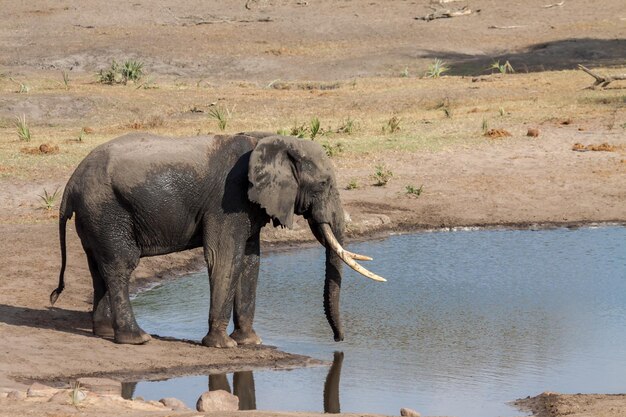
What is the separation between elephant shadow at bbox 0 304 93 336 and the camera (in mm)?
11836

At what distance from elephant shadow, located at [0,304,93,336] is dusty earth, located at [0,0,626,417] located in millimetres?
33

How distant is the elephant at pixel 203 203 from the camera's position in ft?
36.5

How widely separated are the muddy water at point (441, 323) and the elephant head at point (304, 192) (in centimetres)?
82

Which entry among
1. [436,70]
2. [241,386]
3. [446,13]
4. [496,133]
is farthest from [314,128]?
[446,13]

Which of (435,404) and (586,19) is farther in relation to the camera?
(586,19)

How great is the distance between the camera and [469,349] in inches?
465

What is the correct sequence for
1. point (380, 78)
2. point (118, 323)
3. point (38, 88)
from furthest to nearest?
point (380, 78) → point (38, 88) → point (118, 323)

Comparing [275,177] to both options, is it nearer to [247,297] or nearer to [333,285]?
[333,285]

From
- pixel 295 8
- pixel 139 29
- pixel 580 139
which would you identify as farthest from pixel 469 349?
pixel 295 8

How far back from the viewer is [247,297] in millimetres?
11750

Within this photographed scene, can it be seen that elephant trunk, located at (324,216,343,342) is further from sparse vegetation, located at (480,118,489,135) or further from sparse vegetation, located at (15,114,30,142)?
sparse vegetation, located at (15,114,30,142)

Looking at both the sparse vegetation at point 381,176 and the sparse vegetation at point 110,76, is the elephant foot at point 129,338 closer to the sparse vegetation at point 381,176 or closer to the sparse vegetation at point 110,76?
the sparse vegetation at point 381,176

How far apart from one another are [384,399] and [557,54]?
75.1 ft

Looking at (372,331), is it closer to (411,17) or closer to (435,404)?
(435,404)
